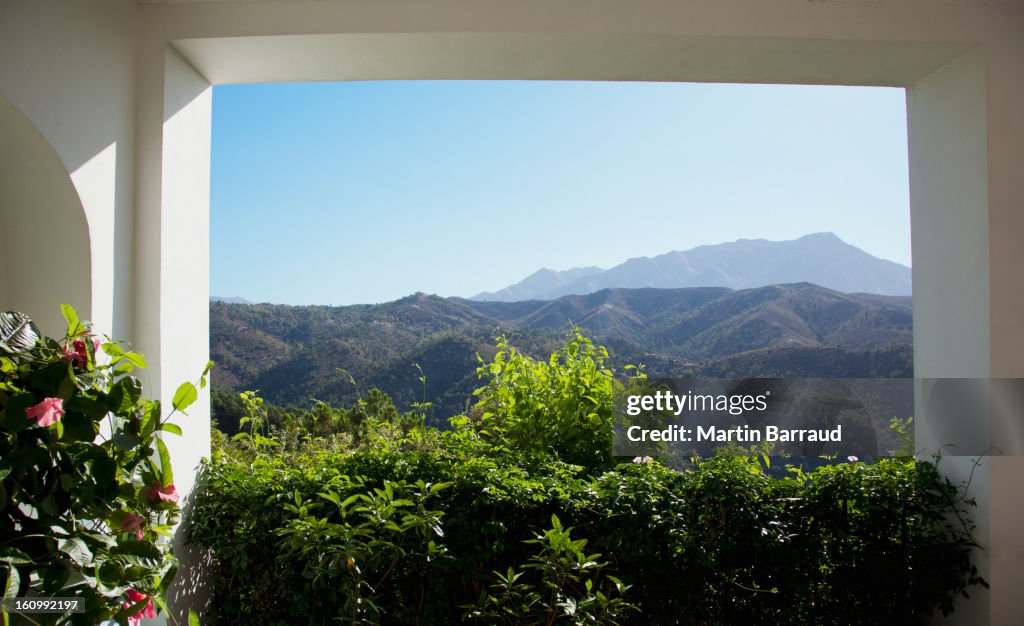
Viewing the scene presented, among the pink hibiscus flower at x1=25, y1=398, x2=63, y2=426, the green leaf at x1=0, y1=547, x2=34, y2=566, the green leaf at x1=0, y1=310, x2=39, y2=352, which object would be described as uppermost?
the green leaf at x1=0, y1=310, x2=39, y2=352

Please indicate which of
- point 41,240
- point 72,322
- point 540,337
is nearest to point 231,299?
point 540,337

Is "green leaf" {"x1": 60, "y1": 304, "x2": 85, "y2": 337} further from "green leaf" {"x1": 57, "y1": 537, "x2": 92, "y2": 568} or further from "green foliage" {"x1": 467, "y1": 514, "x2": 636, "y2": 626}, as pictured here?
"green foliage" {"x1": 467, "y1": 514, "x2": 636, "y2": 626}

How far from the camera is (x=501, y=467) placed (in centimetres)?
279

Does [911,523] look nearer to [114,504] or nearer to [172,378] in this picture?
[114,504]

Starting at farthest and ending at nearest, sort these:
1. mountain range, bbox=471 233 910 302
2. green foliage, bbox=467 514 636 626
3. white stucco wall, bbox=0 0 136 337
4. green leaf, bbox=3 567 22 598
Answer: mountain range, bbox=471 233 910 302 → green foliage, bbox=467 514 636 626 → white stucco wall, bbox=0 0 136 337 → green leaf, bbox=3 567 22 598

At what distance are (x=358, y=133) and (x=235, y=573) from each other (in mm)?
4548

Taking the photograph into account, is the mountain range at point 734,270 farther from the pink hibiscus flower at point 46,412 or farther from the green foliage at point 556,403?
the pink hibiscus flower at point 46,412

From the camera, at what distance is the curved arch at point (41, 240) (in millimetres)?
2236

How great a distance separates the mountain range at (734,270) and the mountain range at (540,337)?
0.68ft

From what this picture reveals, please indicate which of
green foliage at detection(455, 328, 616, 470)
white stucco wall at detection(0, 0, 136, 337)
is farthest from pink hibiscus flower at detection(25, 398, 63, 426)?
green foliage at detection(455, 328, 616, 470)

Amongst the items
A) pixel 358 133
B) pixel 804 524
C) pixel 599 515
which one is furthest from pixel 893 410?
pixel 358 133

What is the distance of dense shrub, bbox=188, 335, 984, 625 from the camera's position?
2.48 meters

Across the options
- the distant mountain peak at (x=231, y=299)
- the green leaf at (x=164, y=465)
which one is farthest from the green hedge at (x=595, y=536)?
the distant mountain peak at (x=231, y=299)

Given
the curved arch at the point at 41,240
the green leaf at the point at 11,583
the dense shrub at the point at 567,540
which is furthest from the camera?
the dense shrub at the point at 567,540
